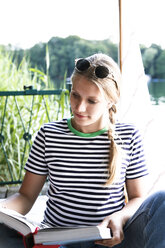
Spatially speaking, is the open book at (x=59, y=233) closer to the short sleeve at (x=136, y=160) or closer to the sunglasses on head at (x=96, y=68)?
the short sleeve at (x=136, y=160)

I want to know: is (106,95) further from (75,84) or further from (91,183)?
(91,183)

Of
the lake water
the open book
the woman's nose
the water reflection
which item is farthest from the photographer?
the water reflection

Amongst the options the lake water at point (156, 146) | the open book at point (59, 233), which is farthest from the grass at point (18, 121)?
the open book at point (59, 233)

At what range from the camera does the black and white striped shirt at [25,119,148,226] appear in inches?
51.5

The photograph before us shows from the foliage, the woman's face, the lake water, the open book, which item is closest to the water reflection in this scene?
the lake water

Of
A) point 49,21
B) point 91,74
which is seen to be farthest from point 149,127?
point 49,21

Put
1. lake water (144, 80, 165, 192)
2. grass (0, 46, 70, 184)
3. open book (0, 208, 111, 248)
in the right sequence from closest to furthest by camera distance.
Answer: open book (0, 208, 111, 248) → lake water (144, 80, 165, 192) → grass (0, 46, 70, 184)

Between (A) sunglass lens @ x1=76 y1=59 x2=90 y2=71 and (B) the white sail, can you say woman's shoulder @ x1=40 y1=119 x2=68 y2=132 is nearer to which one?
(A) sunglass lens @ x1=76 y1=59 x2=90 y2=71

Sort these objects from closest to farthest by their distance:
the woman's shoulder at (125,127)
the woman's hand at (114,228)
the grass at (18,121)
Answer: the woman's hand at (114,228)
the woman's shoulder at (125,127)
the grass at (18,121)

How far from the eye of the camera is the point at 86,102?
1310mm

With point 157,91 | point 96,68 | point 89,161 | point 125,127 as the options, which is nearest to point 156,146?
point 157,91

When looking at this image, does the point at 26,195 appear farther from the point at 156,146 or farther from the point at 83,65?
the point at 156,146

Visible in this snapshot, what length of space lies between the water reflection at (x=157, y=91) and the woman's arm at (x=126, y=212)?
72 centimetres

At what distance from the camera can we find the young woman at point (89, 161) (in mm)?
1303
